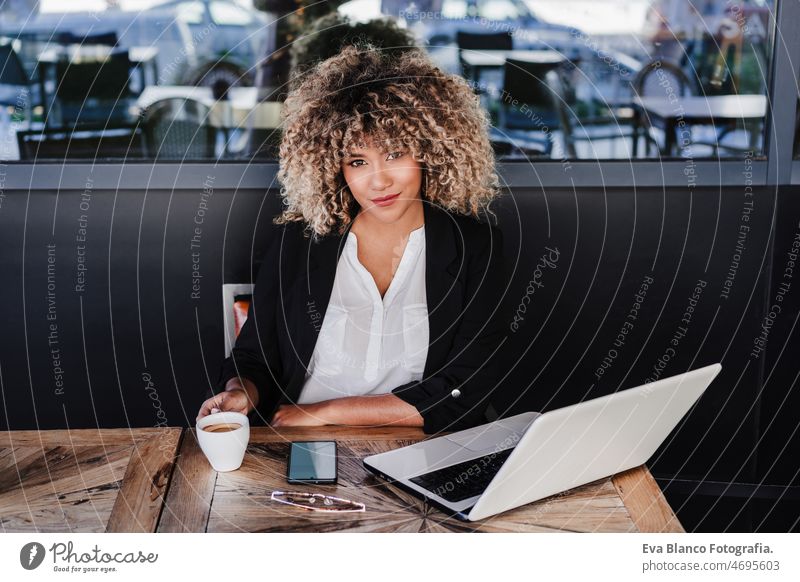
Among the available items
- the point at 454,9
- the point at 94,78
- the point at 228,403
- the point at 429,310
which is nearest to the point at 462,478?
the point at 228,403

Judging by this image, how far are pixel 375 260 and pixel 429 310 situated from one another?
0.45ft

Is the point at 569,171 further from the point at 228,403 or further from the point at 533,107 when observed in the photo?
the point at 228,403

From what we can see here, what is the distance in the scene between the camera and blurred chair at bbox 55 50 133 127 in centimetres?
171

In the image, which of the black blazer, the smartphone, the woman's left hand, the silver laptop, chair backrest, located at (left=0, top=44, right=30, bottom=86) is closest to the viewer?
the silver laptop

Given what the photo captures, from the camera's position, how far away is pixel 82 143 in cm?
172

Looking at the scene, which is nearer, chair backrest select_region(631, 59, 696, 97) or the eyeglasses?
the eyeglasses

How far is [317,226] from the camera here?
4.72 feet

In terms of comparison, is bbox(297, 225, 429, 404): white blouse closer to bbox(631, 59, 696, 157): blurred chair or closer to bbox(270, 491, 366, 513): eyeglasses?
bbox(270, 491, 366, 513): eyeglasses

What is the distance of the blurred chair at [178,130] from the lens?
173 centimetres

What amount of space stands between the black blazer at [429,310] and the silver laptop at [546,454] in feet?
1.14

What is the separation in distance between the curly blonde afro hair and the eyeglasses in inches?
25.0

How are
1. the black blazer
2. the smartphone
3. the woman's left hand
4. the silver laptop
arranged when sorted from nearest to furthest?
the silver laptop
the smartphone
the woman's left hand
the black blazer

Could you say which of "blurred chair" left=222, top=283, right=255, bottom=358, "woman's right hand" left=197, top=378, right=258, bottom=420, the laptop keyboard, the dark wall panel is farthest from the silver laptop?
the dark wall panel

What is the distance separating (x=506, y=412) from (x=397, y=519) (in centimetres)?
100
